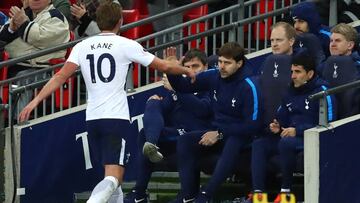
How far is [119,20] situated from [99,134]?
0.99 metres

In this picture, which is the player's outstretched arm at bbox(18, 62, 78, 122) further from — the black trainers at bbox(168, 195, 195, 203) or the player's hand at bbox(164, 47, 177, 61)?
the black trainers at bbox(168, 195, 195, 203)

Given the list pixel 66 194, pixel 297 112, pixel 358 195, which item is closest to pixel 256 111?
pixel 297 112

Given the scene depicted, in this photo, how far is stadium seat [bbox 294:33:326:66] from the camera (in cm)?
1230

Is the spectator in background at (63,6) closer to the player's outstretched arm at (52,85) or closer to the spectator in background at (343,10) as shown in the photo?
the spectator in background at (343,10)

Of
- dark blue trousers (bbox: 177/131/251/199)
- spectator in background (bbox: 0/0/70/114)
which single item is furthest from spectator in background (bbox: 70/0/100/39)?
dark blue trousers (bbox: 177/131/251/199)

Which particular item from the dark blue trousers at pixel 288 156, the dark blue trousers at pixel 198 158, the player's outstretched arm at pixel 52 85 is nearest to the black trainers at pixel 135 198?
the dark blue trousers at pixel 198 158

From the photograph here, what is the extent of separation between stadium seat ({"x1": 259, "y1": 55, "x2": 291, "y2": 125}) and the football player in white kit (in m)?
1.38

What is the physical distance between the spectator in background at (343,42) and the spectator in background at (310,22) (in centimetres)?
58

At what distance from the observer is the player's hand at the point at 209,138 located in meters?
11.8

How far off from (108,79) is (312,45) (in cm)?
256

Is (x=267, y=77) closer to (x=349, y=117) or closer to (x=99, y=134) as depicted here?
(x=349, y=117)

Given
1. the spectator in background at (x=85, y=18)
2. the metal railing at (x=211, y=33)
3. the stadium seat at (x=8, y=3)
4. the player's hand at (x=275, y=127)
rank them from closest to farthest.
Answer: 1. the player's hand at (x=275, y=127)
2. the metal railing at (x=211, y=33)
3. the spectator in background at (x=85, y=18)
4. the stadium seat at (x=8, y=3)

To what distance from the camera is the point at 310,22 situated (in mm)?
12609

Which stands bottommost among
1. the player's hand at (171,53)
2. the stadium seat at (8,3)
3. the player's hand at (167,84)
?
the player's hand at (167,84)
